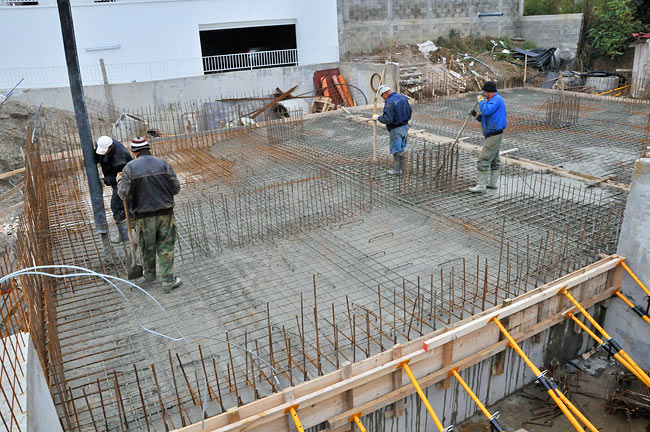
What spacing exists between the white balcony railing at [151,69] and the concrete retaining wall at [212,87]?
1073 millimetres

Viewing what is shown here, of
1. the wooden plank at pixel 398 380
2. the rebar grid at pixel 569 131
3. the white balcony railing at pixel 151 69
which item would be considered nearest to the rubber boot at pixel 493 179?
the rebar grid at pixel 569 131

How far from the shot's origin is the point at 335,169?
7.96 metres

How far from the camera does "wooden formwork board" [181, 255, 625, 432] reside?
3.26 meters

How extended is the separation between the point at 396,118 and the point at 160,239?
3981 mm

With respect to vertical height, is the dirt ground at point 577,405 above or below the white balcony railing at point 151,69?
below

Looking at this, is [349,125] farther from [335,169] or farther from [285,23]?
[285,23]

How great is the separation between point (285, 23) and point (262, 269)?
14908mm

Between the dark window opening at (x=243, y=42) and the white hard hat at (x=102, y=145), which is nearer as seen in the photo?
the white hard hat at (x=102, y=145)

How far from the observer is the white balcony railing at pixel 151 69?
1458cm

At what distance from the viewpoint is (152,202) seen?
4.51m

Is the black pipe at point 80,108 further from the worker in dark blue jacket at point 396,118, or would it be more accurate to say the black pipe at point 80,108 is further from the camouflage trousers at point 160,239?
the worker in dark blue jacket at point 396,118

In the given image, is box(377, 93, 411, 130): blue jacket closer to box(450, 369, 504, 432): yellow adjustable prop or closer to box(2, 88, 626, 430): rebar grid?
box(2, 88, 626, 430): rebar grid

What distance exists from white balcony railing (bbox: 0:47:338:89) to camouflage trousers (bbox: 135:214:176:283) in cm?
1199

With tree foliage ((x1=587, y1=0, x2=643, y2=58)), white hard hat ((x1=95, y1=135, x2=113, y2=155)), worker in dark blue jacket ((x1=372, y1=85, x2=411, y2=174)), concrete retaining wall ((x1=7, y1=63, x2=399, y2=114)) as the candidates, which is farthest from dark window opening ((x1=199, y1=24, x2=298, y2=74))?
white hard hat ((x1=95, y1=135, x2=113, y2=155))
